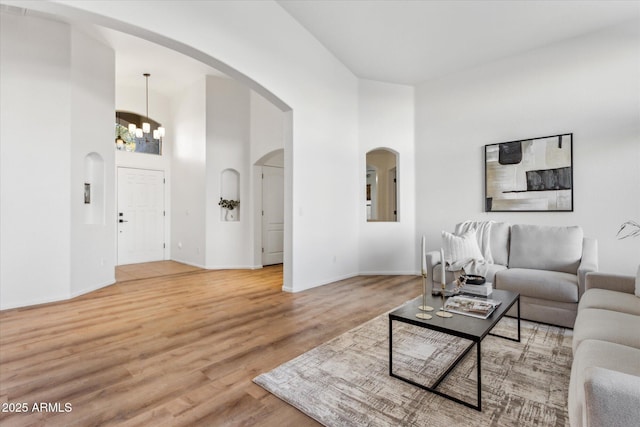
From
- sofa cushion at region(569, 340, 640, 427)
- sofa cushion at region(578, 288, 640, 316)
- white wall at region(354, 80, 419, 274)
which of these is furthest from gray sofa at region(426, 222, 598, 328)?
white wall at region(354, 80, 419, 274)

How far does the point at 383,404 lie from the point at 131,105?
24.7 feet

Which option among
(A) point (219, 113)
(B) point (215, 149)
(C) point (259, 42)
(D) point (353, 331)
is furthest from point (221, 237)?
(D) point (353, 331)

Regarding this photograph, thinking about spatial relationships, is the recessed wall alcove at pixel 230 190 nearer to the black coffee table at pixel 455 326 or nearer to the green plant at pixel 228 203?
the green plant at pixel 228 203

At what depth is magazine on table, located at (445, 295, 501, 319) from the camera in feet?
6.73

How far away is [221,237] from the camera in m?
6.28

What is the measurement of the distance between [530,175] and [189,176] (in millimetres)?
6205

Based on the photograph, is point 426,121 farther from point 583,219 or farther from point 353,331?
point 353,331

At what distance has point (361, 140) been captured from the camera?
560 cm

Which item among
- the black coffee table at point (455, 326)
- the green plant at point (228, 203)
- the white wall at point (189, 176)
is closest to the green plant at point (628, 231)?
the black coffee table at point (455, 326)

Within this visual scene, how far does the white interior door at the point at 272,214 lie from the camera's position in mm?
6602

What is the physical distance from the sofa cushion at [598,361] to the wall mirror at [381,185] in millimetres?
6862

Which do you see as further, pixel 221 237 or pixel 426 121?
pixel 221 237

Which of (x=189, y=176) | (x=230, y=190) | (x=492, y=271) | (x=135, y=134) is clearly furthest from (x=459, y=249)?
(x=135, y=134)

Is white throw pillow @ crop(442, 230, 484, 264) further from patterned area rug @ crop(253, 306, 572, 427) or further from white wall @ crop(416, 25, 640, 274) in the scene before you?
white wall @ crop(416, 25, 640, 274)
